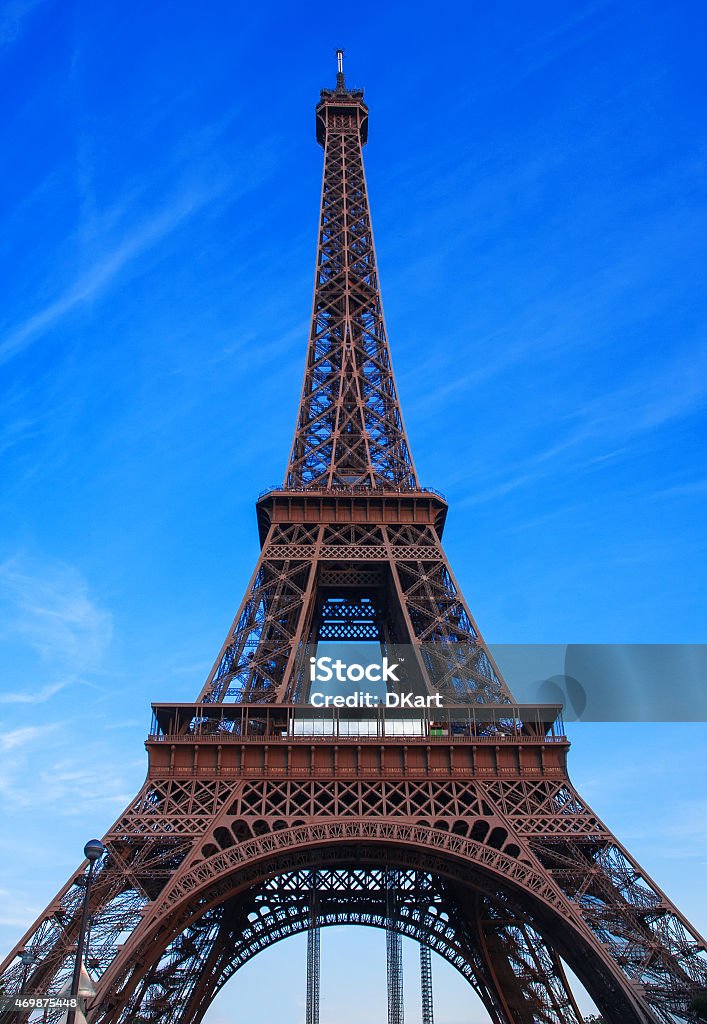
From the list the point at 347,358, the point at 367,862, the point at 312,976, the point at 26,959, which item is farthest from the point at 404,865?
the point at 347,358

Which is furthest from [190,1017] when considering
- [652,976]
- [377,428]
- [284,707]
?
[377,428]

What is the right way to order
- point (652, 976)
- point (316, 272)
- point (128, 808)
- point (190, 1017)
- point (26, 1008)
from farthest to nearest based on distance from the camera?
1. point (316, 272)
2. point (190, 1017)
3. point (128, 808)
4. point (652, 976)
5. point (26, 1008)

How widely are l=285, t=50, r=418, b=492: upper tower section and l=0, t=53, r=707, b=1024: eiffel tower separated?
9.7 inches

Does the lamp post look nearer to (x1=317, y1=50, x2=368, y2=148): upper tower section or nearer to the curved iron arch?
the curved iron arch

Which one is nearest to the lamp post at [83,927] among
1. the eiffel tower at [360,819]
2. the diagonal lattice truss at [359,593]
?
the eiffel tower at [360,819]

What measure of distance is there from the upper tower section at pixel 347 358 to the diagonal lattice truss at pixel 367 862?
725 inches

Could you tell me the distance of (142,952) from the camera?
3198cm

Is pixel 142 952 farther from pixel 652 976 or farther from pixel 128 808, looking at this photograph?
pixel 652 976

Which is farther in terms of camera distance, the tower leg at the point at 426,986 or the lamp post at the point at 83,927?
the tower leg at the point at 426,986

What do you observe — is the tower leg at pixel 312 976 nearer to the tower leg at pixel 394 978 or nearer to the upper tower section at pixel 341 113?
the tower leg at pixel 394 978

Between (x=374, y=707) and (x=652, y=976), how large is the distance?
539 inches

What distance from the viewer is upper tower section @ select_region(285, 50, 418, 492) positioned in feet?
169

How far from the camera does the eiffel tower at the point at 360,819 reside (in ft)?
104

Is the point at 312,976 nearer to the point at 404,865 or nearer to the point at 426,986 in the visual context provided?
the point at 426,986
